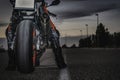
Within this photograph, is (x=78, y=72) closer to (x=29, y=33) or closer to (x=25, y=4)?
(x=29, y=33)

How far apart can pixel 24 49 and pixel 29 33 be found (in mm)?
316

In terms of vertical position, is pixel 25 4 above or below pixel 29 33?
above

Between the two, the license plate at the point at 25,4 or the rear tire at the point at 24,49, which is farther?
the license plate at the point at 25,4

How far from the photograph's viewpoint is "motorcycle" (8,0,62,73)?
17.9 ft

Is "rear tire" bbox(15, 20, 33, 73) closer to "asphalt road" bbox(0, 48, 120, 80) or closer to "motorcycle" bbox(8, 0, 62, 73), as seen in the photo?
"motorcycle" bbox(8, 0, 62, 73)

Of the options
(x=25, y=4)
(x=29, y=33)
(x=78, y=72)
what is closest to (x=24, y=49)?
(x=29, y=33)

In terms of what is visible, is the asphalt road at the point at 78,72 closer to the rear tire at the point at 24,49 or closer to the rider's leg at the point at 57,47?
the rider's leg at the point at 57,47

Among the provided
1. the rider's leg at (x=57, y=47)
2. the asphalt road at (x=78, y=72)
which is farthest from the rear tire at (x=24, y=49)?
the rider's leg at (x=57, y=47)

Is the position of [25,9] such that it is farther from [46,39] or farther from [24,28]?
[46,39]

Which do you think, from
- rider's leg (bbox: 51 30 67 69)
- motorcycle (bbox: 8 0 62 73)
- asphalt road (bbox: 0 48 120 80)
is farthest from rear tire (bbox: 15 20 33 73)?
rider's leg (bbox: 51 30 67 69)

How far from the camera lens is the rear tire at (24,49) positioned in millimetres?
5434

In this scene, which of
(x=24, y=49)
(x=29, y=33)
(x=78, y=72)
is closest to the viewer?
(x=24, y=49)

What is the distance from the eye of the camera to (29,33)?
Answer: 5.57m

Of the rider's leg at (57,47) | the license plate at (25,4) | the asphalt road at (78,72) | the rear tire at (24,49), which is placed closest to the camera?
the rear tire at (24,49)
